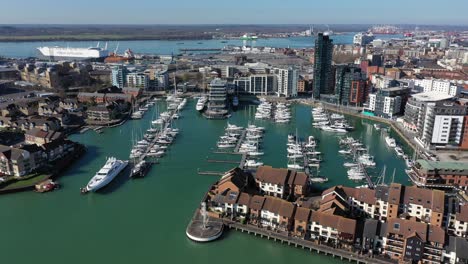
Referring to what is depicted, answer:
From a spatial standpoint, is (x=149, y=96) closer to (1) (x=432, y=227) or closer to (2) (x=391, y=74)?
(2) (x=391, y=74)

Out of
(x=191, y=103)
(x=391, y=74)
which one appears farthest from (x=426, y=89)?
(x=191, y=103)

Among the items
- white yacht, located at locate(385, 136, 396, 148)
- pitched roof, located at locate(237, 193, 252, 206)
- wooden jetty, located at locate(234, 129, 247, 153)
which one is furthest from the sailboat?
white yacht, located at locate(385, 136, 396, 148)

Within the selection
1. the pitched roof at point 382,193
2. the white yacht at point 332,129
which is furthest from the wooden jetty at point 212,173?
the white yacht at point 332,129

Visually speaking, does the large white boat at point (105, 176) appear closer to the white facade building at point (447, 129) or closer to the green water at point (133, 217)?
the green water at point (133, 217)

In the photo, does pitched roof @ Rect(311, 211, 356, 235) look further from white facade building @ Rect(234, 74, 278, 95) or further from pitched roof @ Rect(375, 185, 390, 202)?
white facade building @ Rect(234, 74, 278, 95)

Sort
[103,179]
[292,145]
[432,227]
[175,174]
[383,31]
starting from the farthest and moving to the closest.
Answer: [383,31] → [292,145] → [175,174] → [103,179] → [432,227]

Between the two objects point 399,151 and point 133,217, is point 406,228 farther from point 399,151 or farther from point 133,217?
point 399,151

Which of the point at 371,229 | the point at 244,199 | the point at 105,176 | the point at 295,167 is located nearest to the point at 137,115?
the point at 105,176
